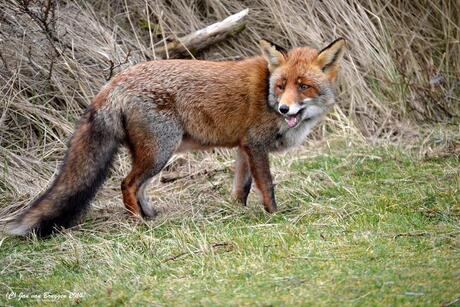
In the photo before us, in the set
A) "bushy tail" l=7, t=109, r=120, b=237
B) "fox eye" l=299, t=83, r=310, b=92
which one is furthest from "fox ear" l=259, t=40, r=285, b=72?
"bushy tail" l=7, t=109, r=120, b=237

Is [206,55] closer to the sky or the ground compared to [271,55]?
closer to the ground

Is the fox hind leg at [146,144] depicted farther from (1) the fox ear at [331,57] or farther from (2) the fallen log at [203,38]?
(2) the fallen log at [203,38]

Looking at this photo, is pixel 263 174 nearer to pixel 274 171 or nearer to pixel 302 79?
pixel 302 79

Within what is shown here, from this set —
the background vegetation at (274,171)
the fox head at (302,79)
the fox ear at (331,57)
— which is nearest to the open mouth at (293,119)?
the fox head at (302,79)

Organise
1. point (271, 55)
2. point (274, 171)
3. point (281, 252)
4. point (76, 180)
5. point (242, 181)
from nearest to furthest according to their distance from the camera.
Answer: point (281, 252) → point (76, 180) → point (271, 55) → point (242, 181) → point (274, 171)

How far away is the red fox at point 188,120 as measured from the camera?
661 centimetres

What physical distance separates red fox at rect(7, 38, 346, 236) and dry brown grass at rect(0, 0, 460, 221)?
1.29 meters

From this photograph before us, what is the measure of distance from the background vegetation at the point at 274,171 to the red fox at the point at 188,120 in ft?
0.97

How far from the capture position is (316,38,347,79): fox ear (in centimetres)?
695

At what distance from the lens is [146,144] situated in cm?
673

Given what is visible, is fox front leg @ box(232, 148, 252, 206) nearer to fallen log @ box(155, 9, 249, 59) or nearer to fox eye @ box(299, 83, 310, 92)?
fox eye @ box(299, 83, 310, 92)

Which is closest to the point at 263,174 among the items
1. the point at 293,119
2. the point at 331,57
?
the point at 293,119

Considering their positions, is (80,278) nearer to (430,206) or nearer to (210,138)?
(210,138)

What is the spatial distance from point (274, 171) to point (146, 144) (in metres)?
1.96
